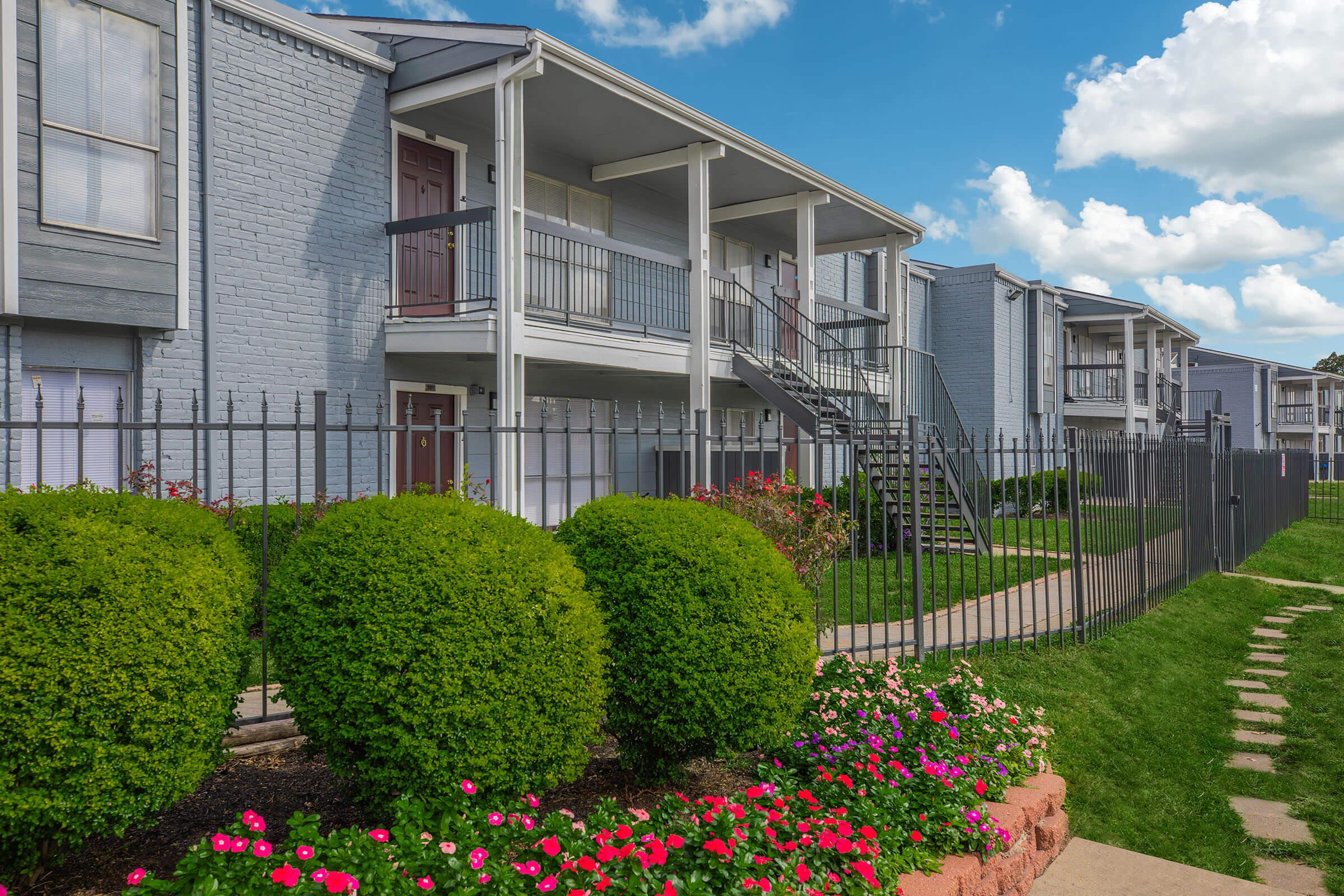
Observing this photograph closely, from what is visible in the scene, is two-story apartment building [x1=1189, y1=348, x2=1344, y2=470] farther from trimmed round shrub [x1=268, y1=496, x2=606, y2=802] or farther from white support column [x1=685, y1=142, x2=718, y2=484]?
trimmed round shrub [x1=268, y1=496, x2=606, y2=802]

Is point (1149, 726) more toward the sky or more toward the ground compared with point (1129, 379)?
more toward the ground

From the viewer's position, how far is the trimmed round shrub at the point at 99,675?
2.80 metres

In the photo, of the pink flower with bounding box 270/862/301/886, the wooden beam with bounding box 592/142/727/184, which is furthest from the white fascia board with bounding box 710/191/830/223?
the pink flower with bounding box 270/862/301/886

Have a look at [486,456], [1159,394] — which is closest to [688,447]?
[486,456]

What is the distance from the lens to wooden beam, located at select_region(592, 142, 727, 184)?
39.4 ft

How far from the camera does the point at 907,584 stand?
406 inches

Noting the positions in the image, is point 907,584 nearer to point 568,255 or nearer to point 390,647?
point 568,255

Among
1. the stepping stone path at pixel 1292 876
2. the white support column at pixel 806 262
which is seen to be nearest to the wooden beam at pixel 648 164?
the white support column at pixel 806 262

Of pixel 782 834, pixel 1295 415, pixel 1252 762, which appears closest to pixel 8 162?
pixel 782 834

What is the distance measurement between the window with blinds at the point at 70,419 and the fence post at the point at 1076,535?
8258 millimetres

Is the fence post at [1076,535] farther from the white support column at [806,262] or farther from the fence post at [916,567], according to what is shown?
the white support column at [806,262]

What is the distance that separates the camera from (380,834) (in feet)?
9.57

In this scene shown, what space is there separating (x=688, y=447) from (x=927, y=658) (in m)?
6.52

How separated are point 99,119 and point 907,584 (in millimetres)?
9508
